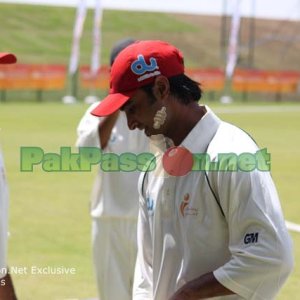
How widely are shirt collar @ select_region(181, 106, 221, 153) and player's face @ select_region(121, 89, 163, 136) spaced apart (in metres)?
0.12

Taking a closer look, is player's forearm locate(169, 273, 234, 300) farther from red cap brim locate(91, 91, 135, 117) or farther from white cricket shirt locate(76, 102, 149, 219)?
white cricket shirt locate(76, 102, 149, 219)

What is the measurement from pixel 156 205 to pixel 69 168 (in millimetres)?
10493

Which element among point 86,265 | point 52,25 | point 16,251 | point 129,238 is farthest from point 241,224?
point 52,25

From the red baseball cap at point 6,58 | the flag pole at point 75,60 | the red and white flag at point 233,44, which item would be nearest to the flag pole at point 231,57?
the red and white flag at point 233,44

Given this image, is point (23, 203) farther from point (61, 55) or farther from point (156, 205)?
point (61, 55)

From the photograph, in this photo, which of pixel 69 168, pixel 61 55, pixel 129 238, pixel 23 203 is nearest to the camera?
pixel 129 238

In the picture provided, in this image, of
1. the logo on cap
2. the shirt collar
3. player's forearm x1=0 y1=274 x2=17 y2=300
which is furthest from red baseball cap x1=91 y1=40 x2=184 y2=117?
player's forearm x1=0 y1=274 x2=17 y2=300

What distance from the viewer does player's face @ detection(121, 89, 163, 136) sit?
293cm

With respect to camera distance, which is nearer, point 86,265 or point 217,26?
point 86,265

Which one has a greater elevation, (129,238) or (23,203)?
(129,238)

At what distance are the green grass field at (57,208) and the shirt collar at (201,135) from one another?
13.4 feet

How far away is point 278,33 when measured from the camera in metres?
59.8

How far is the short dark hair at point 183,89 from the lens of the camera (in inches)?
116

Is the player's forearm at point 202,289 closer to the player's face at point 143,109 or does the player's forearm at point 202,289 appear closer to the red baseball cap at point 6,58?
the player's face at point 143,109
